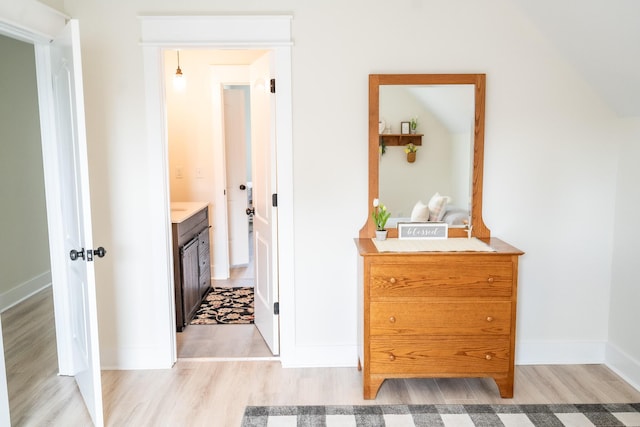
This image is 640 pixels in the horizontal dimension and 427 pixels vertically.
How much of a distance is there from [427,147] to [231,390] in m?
1.88

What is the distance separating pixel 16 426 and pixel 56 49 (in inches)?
78.9

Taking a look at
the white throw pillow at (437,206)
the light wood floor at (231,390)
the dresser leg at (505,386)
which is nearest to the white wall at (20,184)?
the light wood floor at (231,390)

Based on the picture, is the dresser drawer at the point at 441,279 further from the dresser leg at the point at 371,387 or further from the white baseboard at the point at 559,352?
the white baseboard at the point at 559,352

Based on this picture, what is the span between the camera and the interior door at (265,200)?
10.5 ft

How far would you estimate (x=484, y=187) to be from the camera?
3.13 m

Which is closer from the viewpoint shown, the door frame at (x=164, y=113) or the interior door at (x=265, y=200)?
the door frame at (x=164, y=113)

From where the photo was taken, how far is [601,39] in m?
2.62

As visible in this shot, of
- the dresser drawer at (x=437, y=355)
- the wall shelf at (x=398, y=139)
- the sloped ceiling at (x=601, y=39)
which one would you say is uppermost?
the sloped ceiling at (x=601, y=39)

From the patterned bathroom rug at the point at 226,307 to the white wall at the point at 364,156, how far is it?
3.03ft

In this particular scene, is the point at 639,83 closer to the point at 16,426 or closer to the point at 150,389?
the point at 150,389

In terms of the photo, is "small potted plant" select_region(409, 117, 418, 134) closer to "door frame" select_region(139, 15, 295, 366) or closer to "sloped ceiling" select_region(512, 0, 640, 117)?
"door frame" select_region(139, 15, 295, 366)

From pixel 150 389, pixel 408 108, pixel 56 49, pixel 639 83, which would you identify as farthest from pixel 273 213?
pixel 639 83

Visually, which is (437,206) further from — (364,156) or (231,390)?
(231,390)

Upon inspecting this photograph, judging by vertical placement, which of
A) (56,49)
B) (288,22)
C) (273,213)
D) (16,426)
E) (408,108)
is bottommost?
(16,426)
